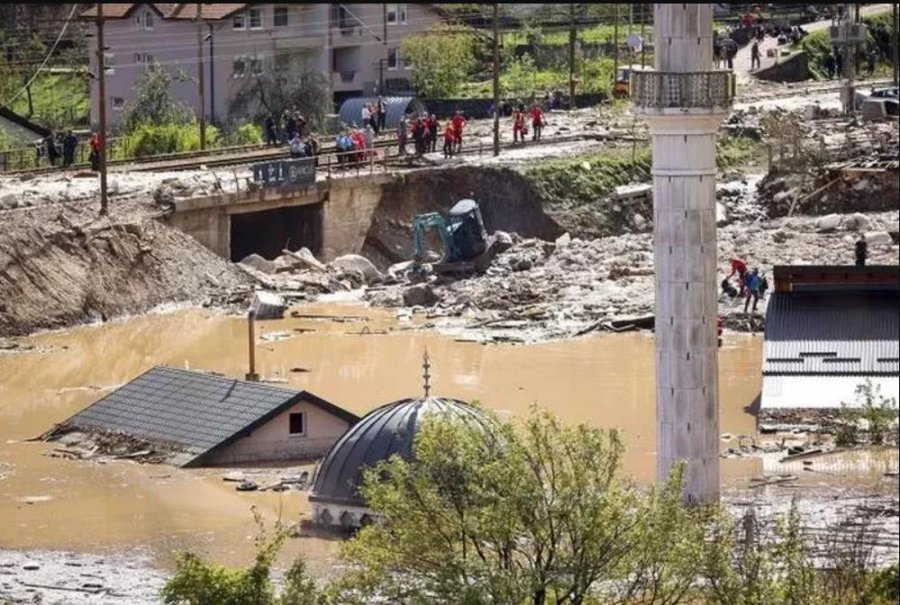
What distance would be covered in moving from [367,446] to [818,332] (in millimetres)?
9155

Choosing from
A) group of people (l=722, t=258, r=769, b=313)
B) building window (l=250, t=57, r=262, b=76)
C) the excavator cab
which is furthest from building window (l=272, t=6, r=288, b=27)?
group of people (l=722, t=258, r=769, b=313)

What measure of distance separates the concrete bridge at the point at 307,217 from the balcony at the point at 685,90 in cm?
2739

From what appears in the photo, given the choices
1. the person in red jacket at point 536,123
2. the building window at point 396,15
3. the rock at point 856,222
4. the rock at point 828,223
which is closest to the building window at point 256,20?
the building window at point 396,15

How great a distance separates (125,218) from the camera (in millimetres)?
55188

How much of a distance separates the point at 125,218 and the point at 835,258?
42.2 feet

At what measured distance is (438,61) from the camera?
76.6m

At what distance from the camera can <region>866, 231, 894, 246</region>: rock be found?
5028 cm

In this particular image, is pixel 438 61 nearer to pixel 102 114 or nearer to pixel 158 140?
pixel 158 140

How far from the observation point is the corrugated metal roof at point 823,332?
36094 mm

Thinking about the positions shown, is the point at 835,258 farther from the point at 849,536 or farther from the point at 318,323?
the point at 849,536

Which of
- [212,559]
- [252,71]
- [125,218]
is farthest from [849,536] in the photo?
[252,71]

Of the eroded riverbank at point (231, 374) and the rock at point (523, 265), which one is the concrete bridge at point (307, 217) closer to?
the rock at point (523, 265)

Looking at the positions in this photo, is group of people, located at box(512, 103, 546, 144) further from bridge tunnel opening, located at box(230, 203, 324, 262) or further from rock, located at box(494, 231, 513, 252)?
rock, located at box(494, 231, 513, 252)

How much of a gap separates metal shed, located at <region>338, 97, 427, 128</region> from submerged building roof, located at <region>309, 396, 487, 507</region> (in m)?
35.4
